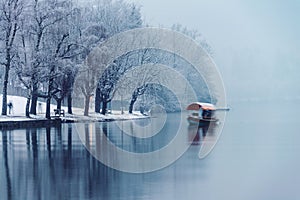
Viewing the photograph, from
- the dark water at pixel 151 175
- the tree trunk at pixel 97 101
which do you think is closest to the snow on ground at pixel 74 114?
the tree trunk at pixel 97 101

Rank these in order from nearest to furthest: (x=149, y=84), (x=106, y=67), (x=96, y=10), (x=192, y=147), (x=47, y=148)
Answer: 1. (x=47, y=148)
2. (x=192, y=147)
3. (x=106, y=67)
4. (x=96, y=10)
5. (x=149, y=84)

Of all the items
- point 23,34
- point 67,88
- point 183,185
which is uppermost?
point 23,34

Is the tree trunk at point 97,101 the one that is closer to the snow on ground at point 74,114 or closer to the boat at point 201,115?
the snow on ground at point 74,114

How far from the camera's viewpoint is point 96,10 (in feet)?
178

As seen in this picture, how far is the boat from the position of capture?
47.5 m

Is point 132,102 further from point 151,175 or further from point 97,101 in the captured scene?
point 151,175

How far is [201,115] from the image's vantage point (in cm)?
4875

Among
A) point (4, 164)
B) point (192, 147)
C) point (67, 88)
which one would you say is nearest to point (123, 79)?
point (67, 88)

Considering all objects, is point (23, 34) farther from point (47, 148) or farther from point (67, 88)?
point (47, 148)

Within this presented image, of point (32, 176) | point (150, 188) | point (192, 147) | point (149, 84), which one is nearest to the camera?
point (150, 188)

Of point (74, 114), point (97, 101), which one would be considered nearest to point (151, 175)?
point (74, 114)

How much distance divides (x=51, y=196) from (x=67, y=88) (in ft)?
111

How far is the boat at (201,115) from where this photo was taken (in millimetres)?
47469

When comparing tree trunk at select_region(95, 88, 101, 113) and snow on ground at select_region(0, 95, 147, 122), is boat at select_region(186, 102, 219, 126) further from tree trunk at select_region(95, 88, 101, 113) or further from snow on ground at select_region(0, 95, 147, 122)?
tree trunk at select_region(95, 88, 101, 113)
